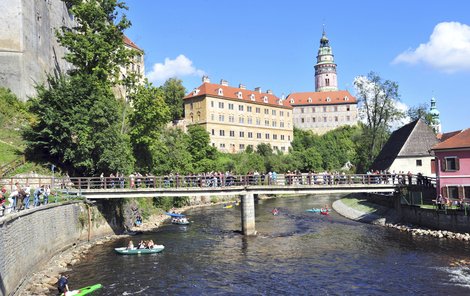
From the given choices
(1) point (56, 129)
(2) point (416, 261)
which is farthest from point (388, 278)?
(1) point (56, 129)

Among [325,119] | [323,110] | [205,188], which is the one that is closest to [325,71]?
[323,110]

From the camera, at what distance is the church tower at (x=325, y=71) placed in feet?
606

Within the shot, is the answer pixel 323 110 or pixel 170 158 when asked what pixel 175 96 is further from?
pixel 323 110

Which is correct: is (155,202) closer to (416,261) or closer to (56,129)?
(56,129)

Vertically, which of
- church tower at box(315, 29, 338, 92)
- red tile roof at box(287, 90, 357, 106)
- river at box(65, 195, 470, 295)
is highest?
church tower at box(315, 29, 338, 92)

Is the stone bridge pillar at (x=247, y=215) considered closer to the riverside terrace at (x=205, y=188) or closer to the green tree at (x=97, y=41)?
the riverside terrace at (x=205, y=188)

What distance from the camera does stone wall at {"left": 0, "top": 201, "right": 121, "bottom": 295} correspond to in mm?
20513

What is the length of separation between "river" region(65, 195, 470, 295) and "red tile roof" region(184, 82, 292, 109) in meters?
66.8

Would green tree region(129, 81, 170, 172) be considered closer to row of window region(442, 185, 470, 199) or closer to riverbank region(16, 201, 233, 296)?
riverbank region(16, 201, 233, 296)

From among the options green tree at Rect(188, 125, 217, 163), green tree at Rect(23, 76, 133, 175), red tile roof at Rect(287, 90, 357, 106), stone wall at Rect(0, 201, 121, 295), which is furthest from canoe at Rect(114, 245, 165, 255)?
red tile roof at Rect(287, 90, 357, 106)

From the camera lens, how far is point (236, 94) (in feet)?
373

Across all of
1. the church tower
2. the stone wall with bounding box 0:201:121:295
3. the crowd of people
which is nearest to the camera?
the stone wall with bounding box 0:201:121:295

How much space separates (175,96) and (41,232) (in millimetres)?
Result: 88942

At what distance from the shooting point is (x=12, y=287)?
2097 centimetres
